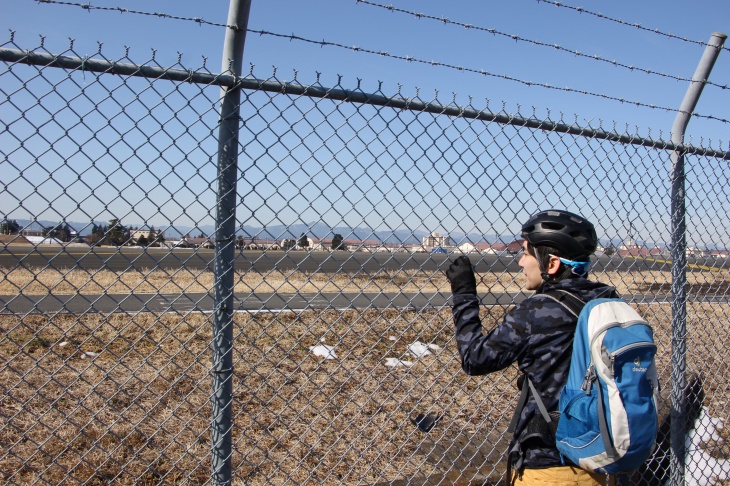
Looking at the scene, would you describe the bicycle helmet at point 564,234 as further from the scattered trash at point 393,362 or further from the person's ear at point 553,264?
the scattered trash at point 393,362

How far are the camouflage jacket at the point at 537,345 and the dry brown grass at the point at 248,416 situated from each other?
901 mm

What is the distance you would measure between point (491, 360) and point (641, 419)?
0.57 metres

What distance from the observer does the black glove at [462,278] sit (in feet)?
8.37

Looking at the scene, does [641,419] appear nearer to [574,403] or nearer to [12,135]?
[574,403]

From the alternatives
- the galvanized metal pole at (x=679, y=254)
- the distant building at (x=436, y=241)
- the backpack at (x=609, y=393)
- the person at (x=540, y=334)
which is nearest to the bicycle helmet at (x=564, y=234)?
the person at (x=540, y=334)

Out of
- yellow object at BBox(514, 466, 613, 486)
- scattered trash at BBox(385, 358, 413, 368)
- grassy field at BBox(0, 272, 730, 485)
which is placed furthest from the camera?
scattered trash at BBox(385, 358, 413, 368)

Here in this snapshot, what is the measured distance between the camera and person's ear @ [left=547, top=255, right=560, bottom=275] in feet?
8.36

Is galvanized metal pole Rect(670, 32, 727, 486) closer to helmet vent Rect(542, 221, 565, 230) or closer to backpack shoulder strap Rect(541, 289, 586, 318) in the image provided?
helmet vent Rect(542, 221, 565, 230)

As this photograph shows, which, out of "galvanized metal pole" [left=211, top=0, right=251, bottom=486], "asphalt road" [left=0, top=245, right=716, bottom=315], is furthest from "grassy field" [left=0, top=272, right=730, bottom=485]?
"galvanized metal pole" [left=211, top=0, right=251, bottom=486]

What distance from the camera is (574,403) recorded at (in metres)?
2.24

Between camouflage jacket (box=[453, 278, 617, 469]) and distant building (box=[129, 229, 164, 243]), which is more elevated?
distant building (box=[129, 229, 164, 243])

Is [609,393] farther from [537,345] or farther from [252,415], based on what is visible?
[252,415]

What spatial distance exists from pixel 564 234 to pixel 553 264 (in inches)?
5.4

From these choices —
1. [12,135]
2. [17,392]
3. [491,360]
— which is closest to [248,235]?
[12,135]
